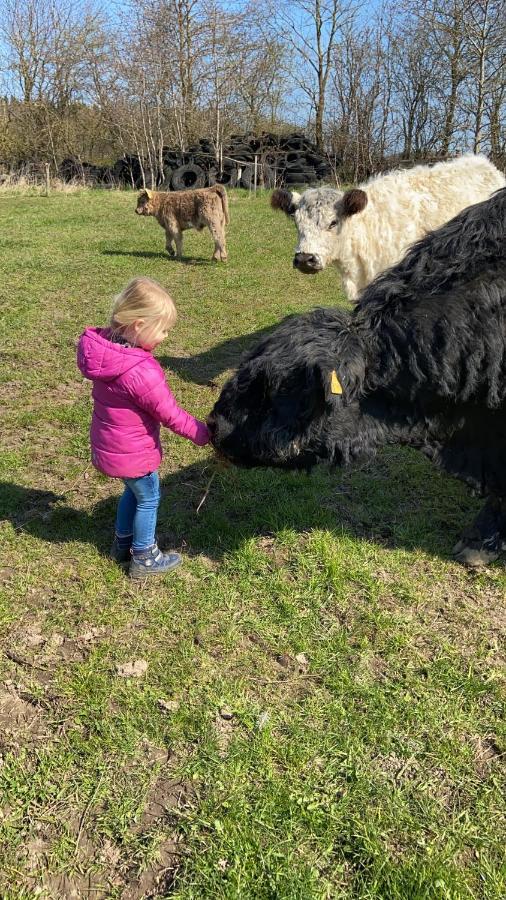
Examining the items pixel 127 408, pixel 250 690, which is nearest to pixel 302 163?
pixel 127 408

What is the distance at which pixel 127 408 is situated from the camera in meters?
3.03

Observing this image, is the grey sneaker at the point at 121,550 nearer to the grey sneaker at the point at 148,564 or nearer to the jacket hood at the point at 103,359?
the grey sneaker at the point at 148,564

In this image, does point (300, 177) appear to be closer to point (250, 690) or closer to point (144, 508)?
point (144, 508)

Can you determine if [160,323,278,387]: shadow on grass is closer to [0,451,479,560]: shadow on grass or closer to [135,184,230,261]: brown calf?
[0,451,479,560]: shadow on grass

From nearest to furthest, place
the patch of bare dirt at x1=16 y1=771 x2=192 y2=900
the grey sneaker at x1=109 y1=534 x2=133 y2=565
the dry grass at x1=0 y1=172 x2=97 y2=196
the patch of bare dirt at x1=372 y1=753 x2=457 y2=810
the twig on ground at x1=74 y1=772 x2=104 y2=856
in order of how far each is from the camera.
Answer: the patch of bare dirt at x1=16 y1=771 x2=192 y2=900 → the twig on ground at x1=74 y1=772 x2=104 y2=856 → the patch of bare dirt at x1=372 y1=753 x2=457 y2=810 → the grey sneaker at x1=109 y1=534 x2=133 y2=565 → the dry grass at x1=0 y1=172 x2=97 y2=196

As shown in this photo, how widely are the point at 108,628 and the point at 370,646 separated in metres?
1.33

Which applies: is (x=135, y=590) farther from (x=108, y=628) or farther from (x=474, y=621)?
(x=474, y=621)

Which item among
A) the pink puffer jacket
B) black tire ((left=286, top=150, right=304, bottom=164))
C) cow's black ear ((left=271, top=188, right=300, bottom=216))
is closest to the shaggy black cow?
the pink puffer jacket

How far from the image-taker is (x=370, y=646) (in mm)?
2877

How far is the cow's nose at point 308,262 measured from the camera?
620cm

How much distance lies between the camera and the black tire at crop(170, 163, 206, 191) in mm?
23031

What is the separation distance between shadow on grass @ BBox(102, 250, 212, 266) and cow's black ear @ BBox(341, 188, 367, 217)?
248 inches

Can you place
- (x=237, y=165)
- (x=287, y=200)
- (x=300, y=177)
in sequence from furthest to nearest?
(x=300, y=177), (x=237, y=165), (x=287, y=200)

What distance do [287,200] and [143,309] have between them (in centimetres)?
444
